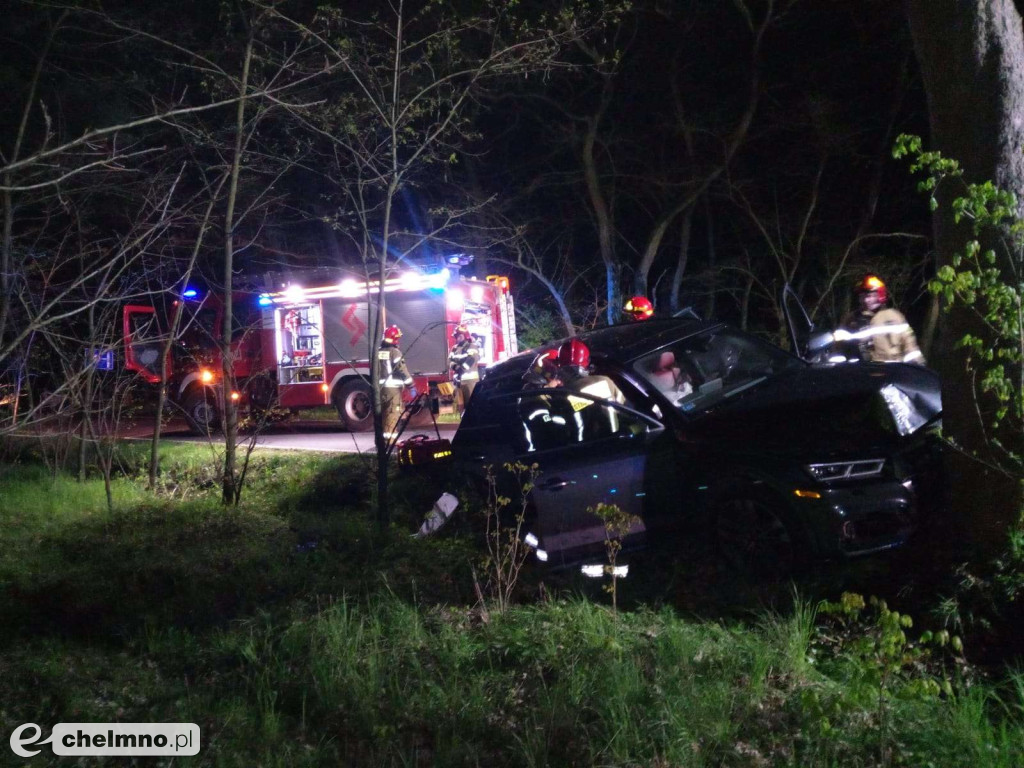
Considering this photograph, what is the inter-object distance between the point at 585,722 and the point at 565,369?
329cm

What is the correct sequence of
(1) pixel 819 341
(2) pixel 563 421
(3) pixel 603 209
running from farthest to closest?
(3) pixel 603 209
(1) pixel 819 341
(2) pixel 563 421

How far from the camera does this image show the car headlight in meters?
5.01

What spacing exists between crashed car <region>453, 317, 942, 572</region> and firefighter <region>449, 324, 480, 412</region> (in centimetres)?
659

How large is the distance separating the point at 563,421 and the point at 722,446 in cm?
128

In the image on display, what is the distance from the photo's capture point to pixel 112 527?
24.7ft

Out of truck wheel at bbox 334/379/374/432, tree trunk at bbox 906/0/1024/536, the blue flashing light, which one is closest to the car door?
tree trunk at bbox 906/0/1024/536

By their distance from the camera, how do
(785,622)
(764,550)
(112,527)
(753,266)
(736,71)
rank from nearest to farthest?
(785,622), (764,550), (112,527), (736,71), (753,266)

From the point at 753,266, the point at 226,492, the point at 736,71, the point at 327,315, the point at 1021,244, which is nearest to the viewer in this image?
the point at 1021,244

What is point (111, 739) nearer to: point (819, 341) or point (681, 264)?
point (819, 341)

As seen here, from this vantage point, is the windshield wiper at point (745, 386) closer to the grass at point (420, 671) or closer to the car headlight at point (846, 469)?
the car headlight at point (846, 469)

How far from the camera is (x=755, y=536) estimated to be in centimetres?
530

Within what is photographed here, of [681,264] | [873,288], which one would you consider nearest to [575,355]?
[873,288]

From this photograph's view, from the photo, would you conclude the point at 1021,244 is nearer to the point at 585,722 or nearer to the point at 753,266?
the point at 585,722

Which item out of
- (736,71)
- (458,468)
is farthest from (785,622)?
(736,71)
